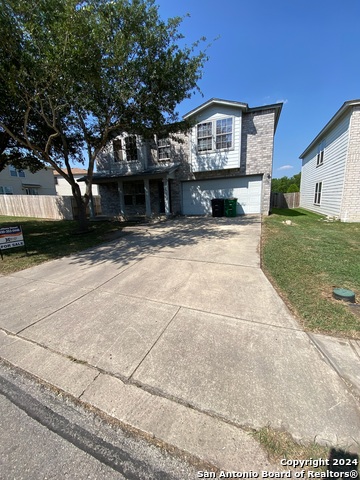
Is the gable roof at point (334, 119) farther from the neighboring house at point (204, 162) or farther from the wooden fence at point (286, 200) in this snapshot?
the wooden fence at point (286, 200)

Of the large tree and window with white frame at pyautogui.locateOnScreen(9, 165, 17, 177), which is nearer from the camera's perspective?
the large tree

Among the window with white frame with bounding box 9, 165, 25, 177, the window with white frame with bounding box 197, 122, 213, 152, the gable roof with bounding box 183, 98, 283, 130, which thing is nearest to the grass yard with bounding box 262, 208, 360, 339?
the window with white frame with bounding box 197, 122, 213, 152

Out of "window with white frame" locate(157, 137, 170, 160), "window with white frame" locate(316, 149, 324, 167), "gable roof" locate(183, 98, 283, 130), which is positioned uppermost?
"gable roof" locate(183, 98, 283, 130)

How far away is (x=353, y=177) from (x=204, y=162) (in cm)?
743

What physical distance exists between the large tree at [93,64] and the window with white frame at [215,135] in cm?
379

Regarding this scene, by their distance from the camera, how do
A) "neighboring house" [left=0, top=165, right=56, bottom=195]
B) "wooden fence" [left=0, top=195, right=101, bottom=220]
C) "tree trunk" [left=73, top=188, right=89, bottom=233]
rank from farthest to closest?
"neighboring house" [left=0, top=165, right=56, bottom=195]
"wooden fence" [left=0, top=195, right=101, bottom=220]
"tree trunk" [left=73, top=188, right=89, bottom=233]

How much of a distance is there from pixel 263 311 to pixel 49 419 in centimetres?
274

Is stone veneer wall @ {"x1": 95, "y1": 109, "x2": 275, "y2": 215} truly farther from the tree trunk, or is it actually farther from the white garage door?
the tree trunk

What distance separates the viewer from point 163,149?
46.4 ft

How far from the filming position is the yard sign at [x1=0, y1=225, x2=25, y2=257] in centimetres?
582

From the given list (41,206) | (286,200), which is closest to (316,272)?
(286,200)

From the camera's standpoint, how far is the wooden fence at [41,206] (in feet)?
51.7

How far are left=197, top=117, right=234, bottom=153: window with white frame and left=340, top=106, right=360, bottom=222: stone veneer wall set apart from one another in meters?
5.47

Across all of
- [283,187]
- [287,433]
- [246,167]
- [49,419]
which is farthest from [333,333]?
[283,187]
